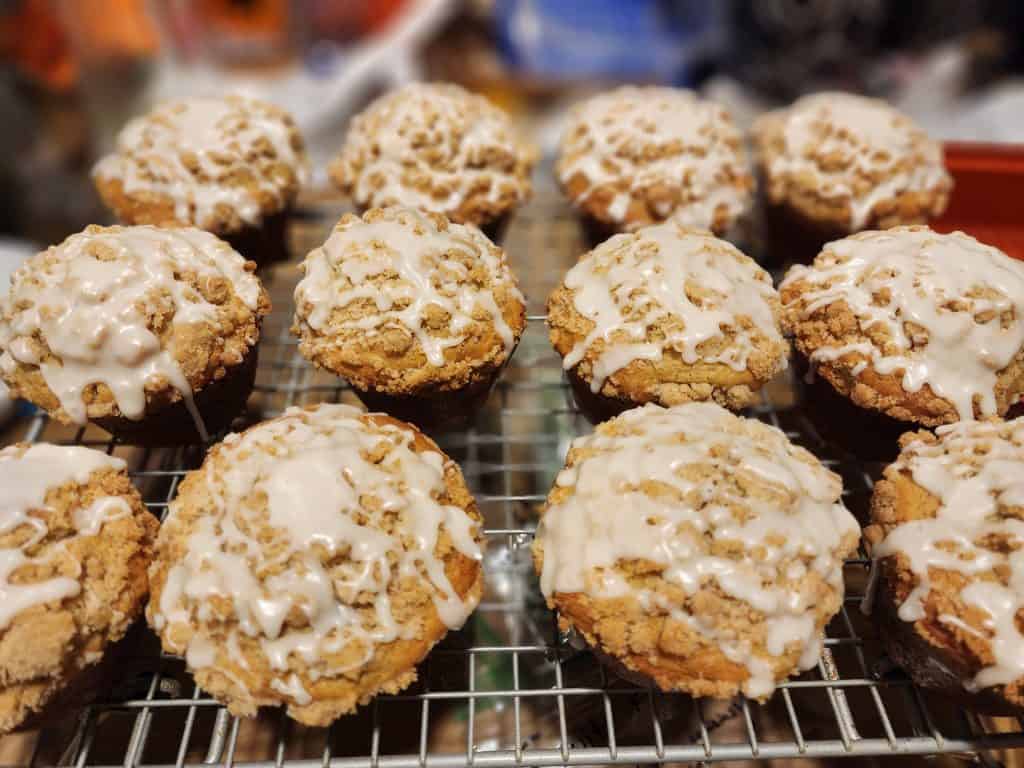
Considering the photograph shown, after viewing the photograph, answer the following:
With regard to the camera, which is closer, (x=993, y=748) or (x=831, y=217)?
(x=993, y=748)

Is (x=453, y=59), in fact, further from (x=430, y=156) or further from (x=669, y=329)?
Result: (x=669, y=329)

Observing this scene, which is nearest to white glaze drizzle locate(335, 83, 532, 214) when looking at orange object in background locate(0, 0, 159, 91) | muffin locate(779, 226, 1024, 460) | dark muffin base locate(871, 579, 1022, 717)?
muffin locate(779, 226, 1024, 460)

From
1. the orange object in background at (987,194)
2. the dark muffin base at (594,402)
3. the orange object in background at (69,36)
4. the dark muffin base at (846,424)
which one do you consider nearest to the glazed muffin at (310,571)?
the dark muffin base at (594,402)

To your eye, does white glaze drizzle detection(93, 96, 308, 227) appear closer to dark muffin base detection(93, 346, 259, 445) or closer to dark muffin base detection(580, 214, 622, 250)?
dark muffin base detection(93, 346, 259, 445)

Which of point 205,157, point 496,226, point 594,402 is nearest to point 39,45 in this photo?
point 205,157

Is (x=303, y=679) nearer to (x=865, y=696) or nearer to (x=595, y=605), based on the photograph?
(x=595, y=605)

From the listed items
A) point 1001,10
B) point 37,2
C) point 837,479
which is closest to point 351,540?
point 837,479

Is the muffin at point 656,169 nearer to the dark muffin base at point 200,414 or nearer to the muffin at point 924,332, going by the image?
the muffin at point 924,332
